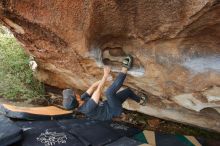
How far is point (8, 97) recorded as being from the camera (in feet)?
21.1

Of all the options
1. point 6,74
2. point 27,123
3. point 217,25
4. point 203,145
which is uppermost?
point 217,25

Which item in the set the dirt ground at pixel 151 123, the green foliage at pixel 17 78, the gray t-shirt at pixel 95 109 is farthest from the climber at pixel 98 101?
the green foliage at pixel 17 78

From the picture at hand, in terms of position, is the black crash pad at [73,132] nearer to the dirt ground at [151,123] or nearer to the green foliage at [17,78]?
the dirt ground at [151,123]

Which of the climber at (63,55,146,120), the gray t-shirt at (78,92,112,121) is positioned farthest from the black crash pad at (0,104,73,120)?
the gray t-shirt at (78,92,112,121)

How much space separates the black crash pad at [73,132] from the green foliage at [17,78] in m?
1.42

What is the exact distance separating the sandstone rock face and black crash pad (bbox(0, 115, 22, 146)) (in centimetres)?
108

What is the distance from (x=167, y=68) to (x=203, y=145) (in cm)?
162

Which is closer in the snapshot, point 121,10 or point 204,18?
point 204,18

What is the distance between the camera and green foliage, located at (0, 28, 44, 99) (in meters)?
6.50

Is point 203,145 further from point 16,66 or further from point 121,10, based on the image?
point 16,66

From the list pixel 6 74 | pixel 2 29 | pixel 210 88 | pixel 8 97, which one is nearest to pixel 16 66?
pixel 6 74

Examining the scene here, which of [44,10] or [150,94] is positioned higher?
[44,10]

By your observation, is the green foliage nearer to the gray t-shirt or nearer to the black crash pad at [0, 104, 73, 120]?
the black crash pad at [0, 104, 73, 120]

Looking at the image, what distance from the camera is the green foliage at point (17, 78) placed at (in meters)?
6.50
